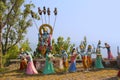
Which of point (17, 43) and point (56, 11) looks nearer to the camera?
point (56, 11)

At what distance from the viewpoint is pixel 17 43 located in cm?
3098

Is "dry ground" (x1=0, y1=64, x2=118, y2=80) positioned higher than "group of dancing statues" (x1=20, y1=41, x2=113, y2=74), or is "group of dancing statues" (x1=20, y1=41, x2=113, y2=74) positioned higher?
"group of dancing statues" (x1=20, y1=41, x2=113, y2=74)

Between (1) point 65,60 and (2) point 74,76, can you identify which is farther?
(1) point 65,60

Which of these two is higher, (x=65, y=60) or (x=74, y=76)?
(x=65, y=60)

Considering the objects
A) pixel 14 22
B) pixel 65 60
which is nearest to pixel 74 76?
pixel 65 60

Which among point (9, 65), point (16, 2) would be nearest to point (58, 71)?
point (9, 65)

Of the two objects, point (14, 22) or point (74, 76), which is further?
point (14, 22)

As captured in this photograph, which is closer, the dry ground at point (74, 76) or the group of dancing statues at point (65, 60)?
the dry ground at point (74, 76)

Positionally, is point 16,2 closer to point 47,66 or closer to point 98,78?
point 47,66

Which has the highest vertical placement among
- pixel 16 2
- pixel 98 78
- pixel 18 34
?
pixel 16 2

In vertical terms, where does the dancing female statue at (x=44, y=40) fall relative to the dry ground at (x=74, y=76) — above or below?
above

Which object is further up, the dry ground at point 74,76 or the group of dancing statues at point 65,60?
the group of dancing statues at point 65,60

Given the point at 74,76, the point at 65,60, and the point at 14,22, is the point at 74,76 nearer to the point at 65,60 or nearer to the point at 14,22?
the point at 65,60

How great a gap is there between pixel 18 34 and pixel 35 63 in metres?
9.68
